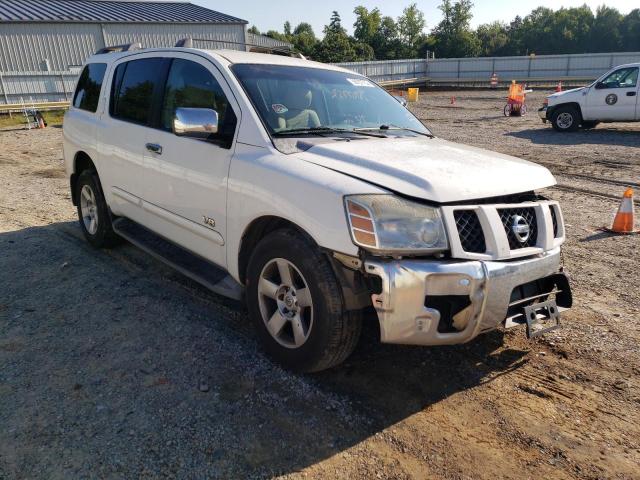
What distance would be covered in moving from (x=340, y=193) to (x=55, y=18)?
3292cm

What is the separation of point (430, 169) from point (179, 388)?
2024 mm

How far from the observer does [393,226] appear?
2625 mm

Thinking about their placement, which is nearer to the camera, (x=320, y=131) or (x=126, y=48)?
(x=320, y=131)

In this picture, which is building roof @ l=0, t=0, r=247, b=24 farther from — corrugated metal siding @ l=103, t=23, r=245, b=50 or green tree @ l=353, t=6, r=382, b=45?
green tree @ l=353, t=6, r=382, b=45

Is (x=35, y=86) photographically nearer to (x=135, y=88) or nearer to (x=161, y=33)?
(x=161, y=33)

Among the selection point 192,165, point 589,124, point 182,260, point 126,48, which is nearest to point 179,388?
point 182,260

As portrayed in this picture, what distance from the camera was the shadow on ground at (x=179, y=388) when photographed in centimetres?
256

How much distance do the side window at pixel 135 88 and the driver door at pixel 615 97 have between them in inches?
542

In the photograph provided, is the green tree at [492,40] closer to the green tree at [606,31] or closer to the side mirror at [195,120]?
the green tree at [606,31]

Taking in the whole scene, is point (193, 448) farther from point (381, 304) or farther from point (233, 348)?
point (381, 304)

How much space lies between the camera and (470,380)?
3.17 m

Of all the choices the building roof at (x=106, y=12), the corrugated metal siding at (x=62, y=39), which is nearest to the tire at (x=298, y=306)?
the corrugated metal siding at (x=62, y=39)

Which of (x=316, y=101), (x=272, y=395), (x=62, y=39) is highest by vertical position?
(x=62, y=39)

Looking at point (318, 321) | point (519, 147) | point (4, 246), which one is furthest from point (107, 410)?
point (519, 147)
